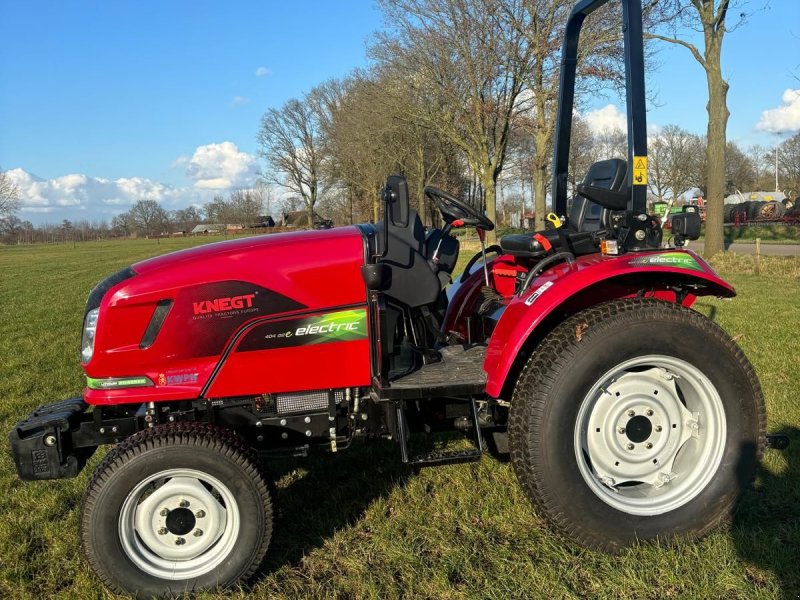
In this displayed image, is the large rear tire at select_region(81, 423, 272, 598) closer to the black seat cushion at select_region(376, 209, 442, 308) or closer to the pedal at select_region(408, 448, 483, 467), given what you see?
the pedal at select_region(408, 448, 483, 467)

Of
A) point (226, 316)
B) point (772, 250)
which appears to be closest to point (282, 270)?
point (226, 316)

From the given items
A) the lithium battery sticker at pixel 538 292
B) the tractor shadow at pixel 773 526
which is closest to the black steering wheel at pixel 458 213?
the lithium battery sticker at pixel 538 292

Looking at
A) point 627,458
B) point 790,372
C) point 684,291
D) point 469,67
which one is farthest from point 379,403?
point 469,67

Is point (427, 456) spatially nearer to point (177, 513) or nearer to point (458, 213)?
point (177, 513)

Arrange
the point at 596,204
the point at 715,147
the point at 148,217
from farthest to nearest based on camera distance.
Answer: the point at 148,217 < the point at 715,147 < the point at 596,204

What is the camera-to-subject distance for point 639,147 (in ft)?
8.76

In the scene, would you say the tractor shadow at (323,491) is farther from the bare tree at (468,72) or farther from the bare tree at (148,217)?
the bare tree at (148,217)

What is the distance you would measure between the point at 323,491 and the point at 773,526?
2149 mm

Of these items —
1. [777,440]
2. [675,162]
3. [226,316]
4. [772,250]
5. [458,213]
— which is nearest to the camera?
[226,316]

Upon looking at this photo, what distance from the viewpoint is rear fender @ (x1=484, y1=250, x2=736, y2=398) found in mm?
2467

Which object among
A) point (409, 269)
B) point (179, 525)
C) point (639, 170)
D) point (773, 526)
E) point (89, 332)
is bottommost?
point (773, 526)

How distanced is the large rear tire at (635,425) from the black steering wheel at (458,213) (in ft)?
2.01

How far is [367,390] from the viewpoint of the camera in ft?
8.64

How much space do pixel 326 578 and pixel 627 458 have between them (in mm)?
1360
